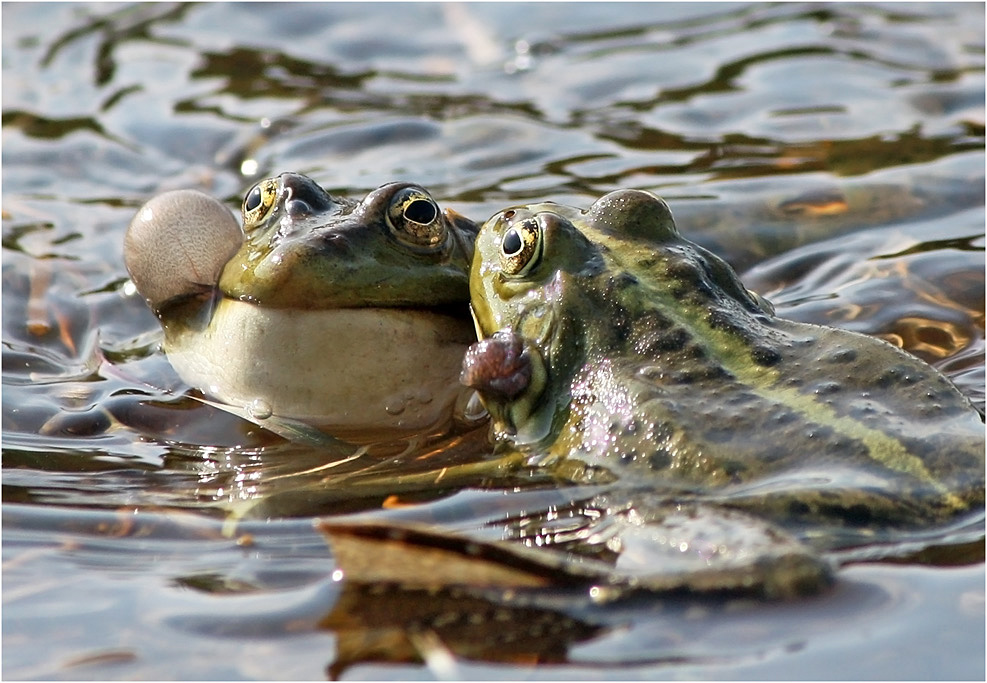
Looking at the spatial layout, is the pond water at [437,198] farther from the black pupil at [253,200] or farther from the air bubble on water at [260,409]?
the black pupil at [253,200]

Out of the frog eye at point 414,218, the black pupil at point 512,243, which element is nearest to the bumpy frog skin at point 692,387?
the black pupil at point 512,243

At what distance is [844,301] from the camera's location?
19.4 feet

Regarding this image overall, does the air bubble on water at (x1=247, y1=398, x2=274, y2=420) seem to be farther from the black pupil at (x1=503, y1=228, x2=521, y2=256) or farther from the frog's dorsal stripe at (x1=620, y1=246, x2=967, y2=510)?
the frog's dorsal stripe at (x1=620, y1=246, x2=967, y2=510)

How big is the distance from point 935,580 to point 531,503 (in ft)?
3.72

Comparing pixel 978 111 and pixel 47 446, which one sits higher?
pixel 978 111

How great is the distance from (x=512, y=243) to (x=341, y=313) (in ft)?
2.06

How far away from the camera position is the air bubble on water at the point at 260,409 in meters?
4.66

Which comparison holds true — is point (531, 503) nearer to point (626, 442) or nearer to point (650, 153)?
point (626, 442)

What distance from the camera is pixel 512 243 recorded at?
4.41 meters

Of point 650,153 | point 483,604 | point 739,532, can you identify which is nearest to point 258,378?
point 483,604

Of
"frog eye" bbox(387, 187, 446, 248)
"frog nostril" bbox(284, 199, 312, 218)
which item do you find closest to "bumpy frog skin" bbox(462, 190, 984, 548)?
"frog eye" bbox(387, 187, 446, 248)

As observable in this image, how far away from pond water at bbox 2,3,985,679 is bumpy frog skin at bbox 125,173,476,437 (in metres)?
0.19

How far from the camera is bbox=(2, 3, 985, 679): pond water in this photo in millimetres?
3170

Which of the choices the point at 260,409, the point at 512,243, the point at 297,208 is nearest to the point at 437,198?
the point at 297,208
